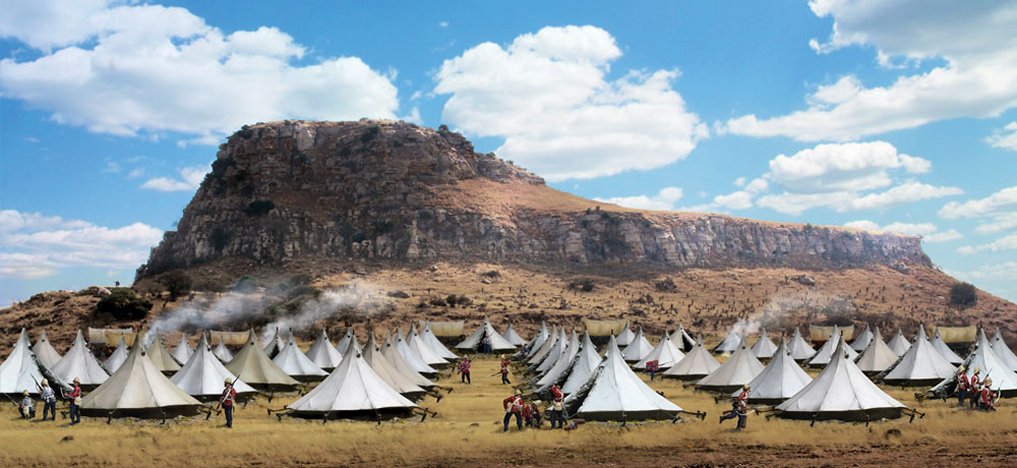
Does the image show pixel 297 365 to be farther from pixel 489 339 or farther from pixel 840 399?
pixel 840 399

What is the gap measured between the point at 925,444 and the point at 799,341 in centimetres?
3445

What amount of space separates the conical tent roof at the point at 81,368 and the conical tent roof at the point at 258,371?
7033 mm

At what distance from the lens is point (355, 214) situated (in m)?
122

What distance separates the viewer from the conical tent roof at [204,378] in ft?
117

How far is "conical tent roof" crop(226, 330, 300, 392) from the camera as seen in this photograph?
39844 millimetres

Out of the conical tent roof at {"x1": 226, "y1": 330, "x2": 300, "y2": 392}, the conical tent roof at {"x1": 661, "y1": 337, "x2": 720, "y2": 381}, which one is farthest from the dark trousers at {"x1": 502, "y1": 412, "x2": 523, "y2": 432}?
the conical tent roof at {"x1": 661, "y1": 337, "x2": 720, "y2": 381}

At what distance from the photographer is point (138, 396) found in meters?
29.9

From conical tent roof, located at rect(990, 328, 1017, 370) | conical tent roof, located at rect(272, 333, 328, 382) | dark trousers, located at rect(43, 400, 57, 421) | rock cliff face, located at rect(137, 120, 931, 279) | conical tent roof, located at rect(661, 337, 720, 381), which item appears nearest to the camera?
dark trousers, located at rect(43, 400, 57, 421)

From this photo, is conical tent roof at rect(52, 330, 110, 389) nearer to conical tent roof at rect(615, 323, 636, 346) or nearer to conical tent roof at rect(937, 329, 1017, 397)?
conical tent roof at rect(615, 323, 636, 346)

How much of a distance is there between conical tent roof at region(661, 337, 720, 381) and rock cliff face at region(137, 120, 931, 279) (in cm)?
7118

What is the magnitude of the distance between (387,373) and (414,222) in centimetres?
8347

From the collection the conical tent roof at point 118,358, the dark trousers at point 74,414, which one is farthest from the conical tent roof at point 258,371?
the conical tent roof at point 118,358

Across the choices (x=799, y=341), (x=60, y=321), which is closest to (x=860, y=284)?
(x=799, y=341)

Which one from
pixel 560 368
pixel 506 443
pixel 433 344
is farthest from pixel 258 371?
pixel 433 344
